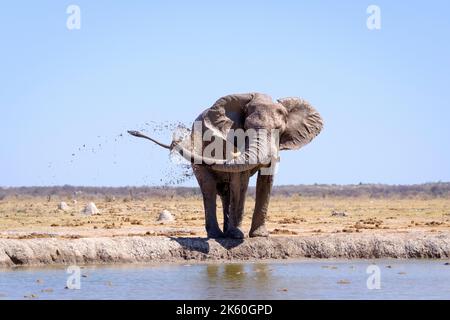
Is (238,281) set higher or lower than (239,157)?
lower

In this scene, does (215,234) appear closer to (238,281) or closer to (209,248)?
(209,248)

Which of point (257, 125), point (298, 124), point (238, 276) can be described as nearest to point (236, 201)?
point (257, 125)

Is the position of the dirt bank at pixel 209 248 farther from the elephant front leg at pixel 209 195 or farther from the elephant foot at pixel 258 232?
the elephant front leg at pixel 209 195

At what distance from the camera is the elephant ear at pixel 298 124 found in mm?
21328

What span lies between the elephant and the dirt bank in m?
0.51

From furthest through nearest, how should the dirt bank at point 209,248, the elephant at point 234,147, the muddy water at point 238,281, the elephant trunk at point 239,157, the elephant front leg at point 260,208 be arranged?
the elephant front leg at point 260,208, the elephant at point 234,147, the dirt bank at point 209,248, the elephant trunk at point 239,157, the muddy water at point 238,281

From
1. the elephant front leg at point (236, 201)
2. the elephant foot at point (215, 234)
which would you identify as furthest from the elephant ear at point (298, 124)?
the elephant foot at point (215, 234)

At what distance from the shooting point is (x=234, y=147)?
67.6ft

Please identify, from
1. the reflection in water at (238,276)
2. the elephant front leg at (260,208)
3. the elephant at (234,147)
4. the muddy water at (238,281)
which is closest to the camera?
the muddy water at (238,281)

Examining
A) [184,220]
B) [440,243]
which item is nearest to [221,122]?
[440,243]

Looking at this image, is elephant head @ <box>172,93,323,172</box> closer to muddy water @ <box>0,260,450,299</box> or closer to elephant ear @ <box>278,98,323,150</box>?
elephant ear @ <box>278,98,323,150</box>

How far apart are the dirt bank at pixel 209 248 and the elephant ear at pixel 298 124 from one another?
83.7 inches

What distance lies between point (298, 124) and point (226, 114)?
67.4 inches

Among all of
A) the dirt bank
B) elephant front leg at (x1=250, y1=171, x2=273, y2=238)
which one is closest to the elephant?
elephant front leg at (x1=250, y1=171, x2=273, y2=238)
